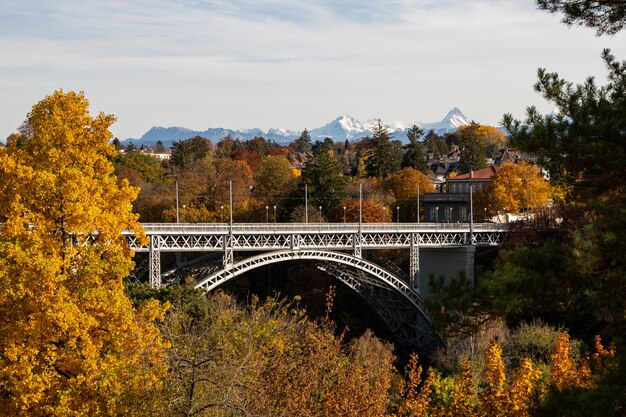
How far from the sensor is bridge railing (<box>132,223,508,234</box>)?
41.1m

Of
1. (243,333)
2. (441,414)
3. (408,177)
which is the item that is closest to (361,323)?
(408,177)

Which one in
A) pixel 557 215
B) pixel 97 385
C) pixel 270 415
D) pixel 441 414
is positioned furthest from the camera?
pixel 557 215

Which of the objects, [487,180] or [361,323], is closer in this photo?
[361,323]

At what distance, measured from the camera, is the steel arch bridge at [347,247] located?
41469 mm

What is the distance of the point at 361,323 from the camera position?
179 ft

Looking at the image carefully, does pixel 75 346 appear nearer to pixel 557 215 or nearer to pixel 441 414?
pixel 441 414

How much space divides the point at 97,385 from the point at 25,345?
1.24 metres

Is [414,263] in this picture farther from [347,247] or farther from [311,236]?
[311,236]

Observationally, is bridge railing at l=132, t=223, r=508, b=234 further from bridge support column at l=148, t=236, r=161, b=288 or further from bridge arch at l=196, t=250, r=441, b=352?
bridge arch at l=196, t=250, r=441, b=352

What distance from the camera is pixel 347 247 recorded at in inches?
1858

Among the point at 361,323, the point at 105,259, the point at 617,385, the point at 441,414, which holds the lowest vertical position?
the point at 361,323

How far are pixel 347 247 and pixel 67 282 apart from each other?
33.8 meters

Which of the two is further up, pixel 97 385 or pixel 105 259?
pixel 105 259

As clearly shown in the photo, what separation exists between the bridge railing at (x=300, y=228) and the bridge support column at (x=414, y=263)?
72 centimetres
